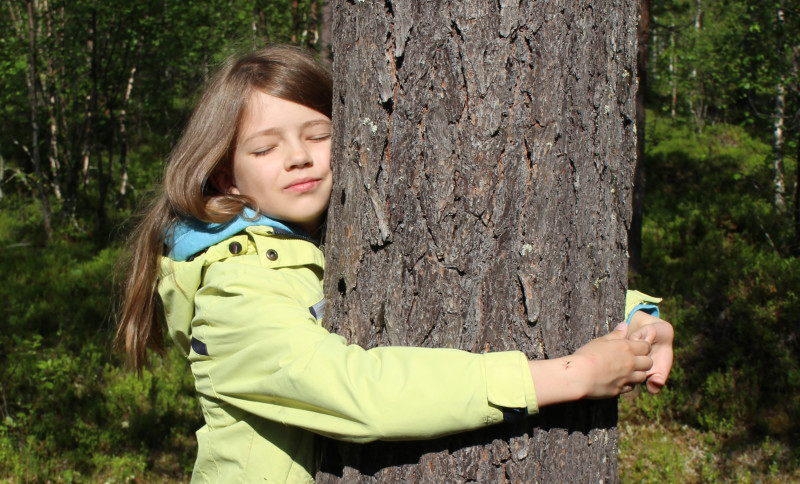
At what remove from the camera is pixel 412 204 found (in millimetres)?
1425

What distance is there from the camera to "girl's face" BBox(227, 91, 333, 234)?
71.6 inches

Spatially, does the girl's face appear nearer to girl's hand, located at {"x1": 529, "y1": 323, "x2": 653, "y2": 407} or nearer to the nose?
the nose

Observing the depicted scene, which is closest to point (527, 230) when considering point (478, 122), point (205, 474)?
point (478, 122)

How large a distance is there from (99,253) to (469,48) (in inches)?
330

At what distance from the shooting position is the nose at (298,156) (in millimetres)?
1796

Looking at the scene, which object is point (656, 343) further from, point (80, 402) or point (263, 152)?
point (80, 402)

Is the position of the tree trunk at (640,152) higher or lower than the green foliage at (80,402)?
higher

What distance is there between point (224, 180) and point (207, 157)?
108 mm

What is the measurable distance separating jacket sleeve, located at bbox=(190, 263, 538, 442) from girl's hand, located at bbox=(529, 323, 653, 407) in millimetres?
46

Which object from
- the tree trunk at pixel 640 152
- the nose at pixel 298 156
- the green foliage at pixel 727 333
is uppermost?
the nose at pixel 298 156

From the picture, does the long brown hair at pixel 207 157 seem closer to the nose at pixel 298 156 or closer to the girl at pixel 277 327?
the girl at pixel 277 327

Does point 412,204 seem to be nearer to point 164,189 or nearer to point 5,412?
point 164,189

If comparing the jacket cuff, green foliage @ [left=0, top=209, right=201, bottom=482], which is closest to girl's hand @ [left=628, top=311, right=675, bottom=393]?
the jacket cuff

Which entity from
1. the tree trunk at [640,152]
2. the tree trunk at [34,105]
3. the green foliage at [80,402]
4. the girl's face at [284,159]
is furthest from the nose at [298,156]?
the tree trunk at [34,105]
